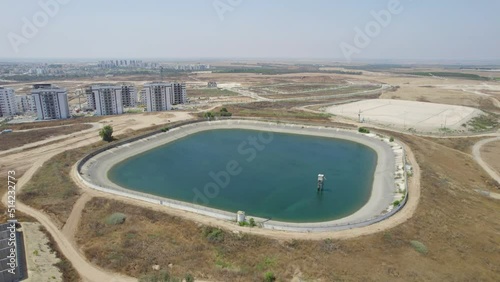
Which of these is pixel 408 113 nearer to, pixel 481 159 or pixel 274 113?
pixel 481 159

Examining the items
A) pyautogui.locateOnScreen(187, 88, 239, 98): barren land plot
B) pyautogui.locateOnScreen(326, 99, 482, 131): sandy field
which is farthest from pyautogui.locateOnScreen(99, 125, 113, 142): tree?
pyautogui.locateOnScreen(187, 88, 239, 98): barren land plot

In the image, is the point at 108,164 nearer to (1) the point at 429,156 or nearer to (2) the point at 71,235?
(2) the point at 71,235

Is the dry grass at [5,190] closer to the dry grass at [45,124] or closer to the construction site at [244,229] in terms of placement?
the construction site at [244,229]

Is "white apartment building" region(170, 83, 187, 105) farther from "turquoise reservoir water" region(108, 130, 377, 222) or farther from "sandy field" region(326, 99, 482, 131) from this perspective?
"sandy field" region(326, 99, 482, 131)

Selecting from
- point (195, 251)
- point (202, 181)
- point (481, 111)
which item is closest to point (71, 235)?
point (195, 251)

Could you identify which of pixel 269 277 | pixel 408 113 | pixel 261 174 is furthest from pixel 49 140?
pixel 408 113

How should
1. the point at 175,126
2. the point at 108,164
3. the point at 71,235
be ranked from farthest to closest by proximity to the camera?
1. the point at 175,126
2. the point at 108,164
3. the point at 71,235
